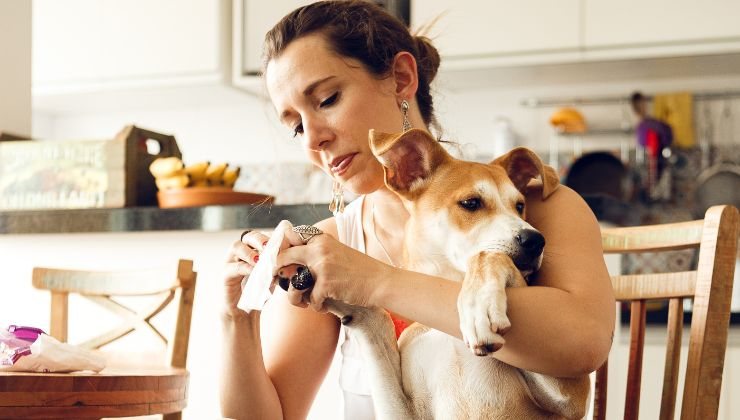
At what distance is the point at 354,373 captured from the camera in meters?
1.38

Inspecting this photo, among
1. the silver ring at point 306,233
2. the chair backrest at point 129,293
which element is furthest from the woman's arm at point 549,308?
the chair backrest at point 129,293

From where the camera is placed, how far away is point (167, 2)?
3.59 m

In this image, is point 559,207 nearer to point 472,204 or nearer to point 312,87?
point 472,204

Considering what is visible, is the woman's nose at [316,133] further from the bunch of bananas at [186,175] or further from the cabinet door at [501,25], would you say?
the cabinet door at [501,25]

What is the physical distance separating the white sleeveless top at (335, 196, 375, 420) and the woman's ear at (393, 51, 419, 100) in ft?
0.74

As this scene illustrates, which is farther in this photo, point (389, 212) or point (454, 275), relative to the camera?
point (389, 212)

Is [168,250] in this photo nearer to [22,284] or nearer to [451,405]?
[22,284]

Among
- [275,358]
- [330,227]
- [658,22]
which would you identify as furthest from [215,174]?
[658,22]

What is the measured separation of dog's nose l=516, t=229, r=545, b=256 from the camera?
988 mm

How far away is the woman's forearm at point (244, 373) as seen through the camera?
1.21m

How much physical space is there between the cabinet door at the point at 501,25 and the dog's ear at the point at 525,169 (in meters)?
2.02

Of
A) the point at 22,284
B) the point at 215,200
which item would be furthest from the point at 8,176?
the point at 215,200

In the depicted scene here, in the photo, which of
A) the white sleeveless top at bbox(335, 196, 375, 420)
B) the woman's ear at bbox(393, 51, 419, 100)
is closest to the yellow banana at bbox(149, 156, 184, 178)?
the white sleeveless top at bbox(335, 196, 375, 420)

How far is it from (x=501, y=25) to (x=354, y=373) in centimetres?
221
